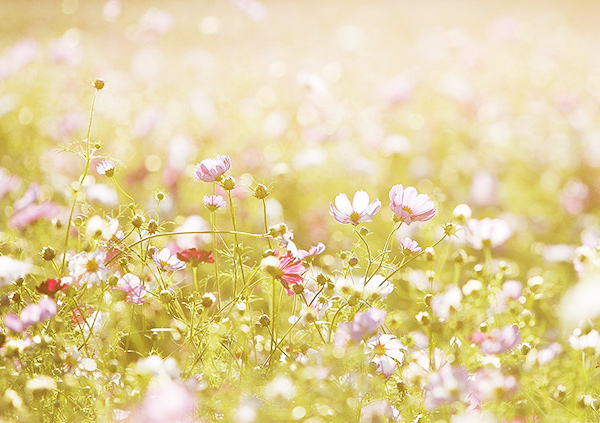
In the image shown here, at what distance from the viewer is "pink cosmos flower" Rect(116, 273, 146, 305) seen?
83 centimetres

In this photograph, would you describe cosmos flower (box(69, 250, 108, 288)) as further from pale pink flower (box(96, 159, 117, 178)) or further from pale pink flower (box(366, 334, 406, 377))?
pale pink flower (box(366, 334, 406, 377))

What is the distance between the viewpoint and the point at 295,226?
5.32 feet

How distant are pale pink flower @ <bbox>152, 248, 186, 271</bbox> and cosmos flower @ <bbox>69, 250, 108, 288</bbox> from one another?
65 mm

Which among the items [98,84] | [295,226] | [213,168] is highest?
[98,84]

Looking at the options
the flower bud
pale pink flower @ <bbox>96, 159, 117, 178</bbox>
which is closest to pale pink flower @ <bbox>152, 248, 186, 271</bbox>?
pale pink flower @ <bbox>96, 159, 117, 178</bbox>

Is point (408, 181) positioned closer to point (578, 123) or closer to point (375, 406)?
point (578, 123)

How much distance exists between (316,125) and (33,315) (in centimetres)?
120

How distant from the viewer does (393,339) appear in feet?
2.67

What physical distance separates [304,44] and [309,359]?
3.23 m

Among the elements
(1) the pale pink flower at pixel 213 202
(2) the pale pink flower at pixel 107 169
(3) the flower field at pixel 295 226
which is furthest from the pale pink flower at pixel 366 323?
(2) the pale pink flower at pixel 107 169

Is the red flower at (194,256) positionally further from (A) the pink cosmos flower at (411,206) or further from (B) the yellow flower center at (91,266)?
(A) the pink cosmos flower at (411,206)

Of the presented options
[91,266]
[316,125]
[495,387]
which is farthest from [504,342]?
[316,125]

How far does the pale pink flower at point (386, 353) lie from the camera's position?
31.2 inches

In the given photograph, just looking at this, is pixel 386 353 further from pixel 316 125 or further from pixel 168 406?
pixel 316 125
